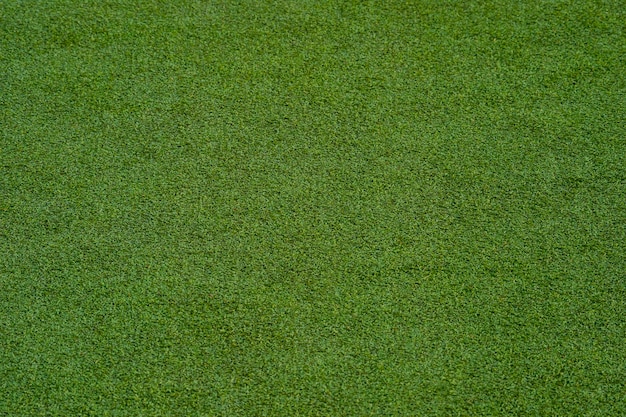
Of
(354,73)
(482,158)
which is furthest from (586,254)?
(354,73)

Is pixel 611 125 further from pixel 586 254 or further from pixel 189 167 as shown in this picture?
pixel 189 167

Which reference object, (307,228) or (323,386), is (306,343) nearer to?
(323,386)

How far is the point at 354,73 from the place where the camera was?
9.30ft

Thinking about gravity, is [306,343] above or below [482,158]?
below

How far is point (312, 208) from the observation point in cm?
253

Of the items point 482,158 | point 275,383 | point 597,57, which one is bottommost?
point 275,383

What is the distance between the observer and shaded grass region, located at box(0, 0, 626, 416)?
2227mm

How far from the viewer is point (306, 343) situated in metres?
2.27

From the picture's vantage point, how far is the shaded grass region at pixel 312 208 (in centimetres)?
223

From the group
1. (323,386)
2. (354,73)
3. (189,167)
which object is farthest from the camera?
(354,73)

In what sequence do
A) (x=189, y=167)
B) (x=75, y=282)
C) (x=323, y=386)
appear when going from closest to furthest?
1. (x=323, y=386)
2. (x=75, y=282)
3. (x=189, y=167)

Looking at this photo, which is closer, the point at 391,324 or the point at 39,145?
the point at 391,324

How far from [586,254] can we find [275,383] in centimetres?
112

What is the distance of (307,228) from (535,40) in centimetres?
126
